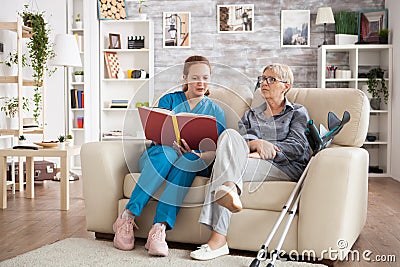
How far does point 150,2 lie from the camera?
6.75 meters

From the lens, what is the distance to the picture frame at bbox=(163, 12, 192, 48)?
264 inches

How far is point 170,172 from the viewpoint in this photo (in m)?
2.84

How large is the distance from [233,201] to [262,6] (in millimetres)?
4477

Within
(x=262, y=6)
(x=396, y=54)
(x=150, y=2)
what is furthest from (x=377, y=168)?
(x=150, y=2)

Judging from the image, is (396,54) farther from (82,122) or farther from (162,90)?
(162,90)

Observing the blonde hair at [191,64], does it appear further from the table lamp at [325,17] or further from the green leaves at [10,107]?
the table lamp at [325,17]

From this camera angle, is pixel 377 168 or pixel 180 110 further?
pixel 377 168

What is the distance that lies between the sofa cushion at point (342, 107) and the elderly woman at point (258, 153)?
0.51ft

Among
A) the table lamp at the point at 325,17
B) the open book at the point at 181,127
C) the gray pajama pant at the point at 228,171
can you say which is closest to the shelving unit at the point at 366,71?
the table lamp at the point at 325,17

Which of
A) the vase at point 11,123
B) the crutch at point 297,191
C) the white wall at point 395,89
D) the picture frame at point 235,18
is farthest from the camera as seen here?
the picture frame at point 235,18

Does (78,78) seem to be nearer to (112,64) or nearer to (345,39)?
(112,64)

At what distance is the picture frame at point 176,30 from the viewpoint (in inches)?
264

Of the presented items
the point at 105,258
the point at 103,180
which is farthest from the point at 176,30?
the point at 105,258

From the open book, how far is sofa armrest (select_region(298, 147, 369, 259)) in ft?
1.68
